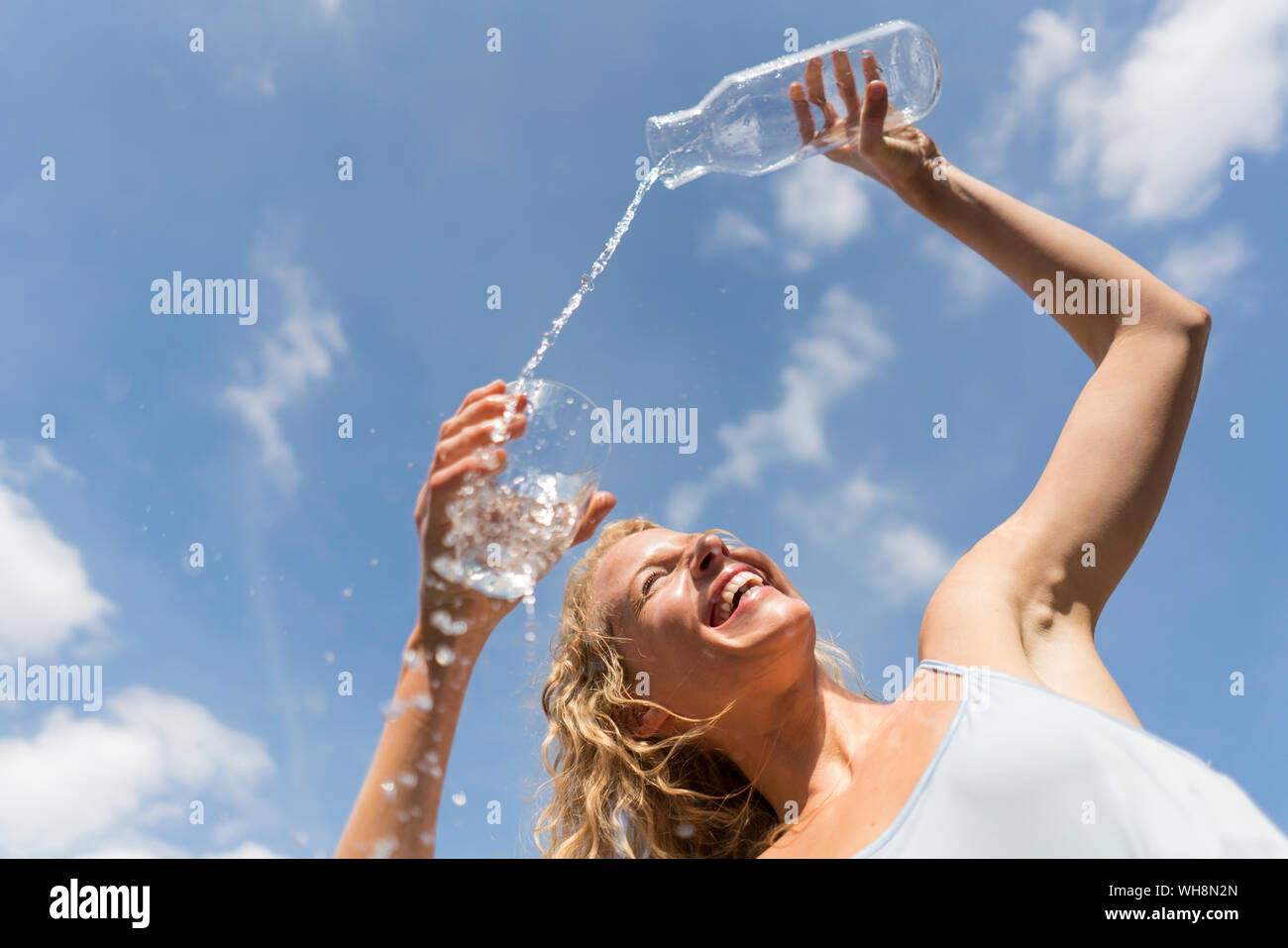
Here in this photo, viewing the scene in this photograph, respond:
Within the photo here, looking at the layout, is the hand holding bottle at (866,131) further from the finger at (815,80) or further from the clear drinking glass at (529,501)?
the clear drinking glass at (529,501)

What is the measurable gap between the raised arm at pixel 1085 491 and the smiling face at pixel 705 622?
57 cm

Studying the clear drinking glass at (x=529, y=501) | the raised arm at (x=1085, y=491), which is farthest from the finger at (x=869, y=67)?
the clear drinking glass at (x=529, y=501)

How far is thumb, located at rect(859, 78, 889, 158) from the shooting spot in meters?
3.20

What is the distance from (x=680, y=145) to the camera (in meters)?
3.88

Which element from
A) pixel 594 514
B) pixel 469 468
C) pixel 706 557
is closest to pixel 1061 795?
pixel 706 557

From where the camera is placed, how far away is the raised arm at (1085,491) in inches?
109

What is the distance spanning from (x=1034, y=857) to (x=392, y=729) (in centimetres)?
179

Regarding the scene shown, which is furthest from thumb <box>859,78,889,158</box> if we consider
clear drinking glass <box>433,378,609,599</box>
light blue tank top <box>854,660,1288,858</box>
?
light blue tank top <box>854,660,1288,858</box>

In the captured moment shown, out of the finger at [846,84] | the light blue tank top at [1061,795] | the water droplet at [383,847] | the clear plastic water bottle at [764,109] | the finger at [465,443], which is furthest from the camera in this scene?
the clear plastic water bottle at [764,109]

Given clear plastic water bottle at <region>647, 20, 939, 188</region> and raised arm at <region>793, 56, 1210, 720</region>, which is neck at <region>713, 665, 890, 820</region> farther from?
clear plastic water bottle at <region>647, 20, 939, 188</region>

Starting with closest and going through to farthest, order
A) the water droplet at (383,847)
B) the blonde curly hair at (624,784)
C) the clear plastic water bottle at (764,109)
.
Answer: the water droplet at (383,847) < the blonde curly hair at (624,784) < the clear plastic water bottle at (764,109)

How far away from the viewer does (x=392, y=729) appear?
2092 mm

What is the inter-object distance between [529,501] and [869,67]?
240 centimetres

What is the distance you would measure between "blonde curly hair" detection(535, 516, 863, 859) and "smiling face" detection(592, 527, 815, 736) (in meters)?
0.16
